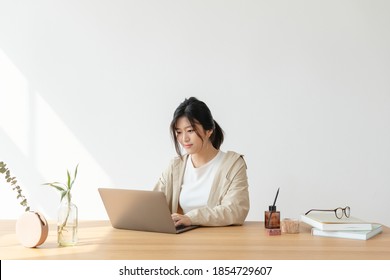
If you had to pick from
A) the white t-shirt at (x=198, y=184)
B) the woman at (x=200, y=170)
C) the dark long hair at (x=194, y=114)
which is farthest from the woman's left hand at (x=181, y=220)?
the dark long hair at (x=194, y=114)

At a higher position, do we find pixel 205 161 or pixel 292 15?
pixel 292 15

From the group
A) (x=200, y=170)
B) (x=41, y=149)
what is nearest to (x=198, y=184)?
(x=200, y=170)

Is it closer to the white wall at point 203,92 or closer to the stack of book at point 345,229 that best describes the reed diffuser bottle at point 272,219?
the stack of book at point 345,229

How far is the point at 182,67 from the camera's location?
441 centimetres

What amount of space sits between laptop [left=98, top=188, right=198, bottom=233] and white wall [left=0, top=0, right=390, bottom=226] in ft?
6.80

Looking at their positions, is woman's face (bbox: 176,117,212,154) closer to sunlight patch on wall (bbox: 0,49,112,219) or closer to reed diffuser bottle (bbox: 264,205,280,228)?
reed diffuser bottle (bbox: 264,205,280,228)

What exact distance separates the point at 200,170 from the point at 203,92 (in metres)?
1.50

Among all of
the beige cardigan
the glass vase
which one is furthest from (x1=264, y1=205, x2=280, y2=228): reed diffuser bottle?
the glass vase

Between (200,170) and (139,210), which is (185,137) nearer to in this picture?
(200,170)

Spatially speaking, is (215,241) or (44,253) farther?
(215,241)

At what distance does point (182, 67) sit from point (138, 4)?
63cm

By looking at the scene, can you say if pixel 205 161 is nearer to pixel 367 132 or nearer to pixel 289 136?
pixel 289 136
